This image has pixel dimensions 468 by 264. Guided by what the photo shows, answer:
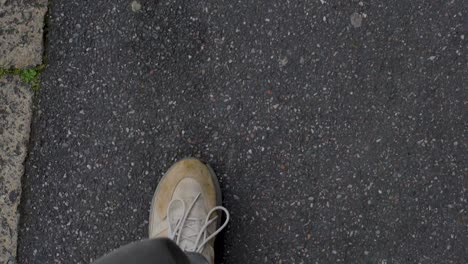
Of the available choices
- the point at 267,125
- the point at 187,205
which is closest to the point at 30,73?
the point at 187,205

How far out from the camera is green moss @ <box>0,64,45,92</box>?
7.80 ft

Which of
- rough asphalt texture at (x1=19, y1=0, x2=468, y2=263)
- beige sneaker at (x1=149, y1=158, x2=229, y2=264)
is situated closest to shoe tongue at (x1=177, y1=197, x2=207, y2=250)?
beige sneaker at (x1=149, y1=158, x2=229, y2=264)

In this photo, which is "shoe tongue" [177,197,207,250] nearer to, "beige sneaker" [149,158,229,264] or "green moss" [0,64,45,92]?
"beige sneaker" [149,158,229,264]

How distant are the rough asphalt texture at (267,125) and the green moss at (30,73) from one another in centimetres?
4

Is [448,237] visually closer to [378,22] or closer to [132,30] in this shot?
[378,22]

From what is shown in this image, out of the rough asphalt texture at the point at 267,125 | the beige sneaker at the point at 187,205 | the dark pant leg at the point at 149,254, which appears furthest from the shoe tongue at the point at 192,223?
the dark pant leg at the point at 149,254

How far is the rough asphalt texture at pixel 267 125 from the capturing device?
2229 millimetres

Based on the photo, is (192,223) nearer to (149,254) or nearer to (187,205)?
(187,205)

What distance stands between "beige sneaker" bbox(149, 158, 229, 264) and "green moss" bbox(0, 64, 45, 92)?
0.69 metres

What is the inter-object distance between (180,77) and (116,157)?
44 cm

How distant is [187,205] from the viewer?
230 cm

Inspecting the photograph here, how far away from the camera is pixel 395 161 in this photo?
88.2 inches

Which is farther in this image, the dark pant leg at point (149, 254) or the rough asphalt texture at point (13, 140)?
the rough asphalt texture at point (13, 140)

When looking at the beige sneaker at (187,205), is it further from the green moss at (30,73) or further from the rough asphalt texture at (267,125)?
the green moss at (30,73)
